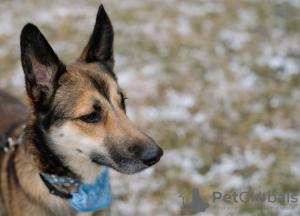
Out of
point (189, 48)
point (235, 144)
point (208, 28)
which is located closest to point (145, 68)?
point (189, 48)

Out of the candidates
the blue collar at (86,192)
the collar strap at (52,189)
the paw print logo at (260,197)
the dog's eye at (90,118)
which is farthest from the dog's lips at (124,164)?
the paw print logo at (260,197)

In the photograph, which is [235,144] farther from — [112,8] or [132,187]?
[112,8]

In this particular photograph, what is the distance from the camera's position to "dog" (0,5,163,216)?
2660mm

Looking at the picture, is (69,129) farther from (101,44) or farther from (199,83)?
(199,83)

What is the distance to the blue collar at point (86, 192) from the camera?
2.95 meters

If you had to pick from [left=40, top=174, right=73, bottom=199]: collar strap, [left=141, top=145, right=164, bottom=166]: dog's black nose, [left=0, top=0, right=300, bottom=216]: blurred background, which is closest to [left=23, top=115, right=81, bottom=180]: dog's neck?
[left=40, top=174, right=73, bottom=199]: collar strap

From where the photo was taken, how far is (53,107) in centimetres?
279

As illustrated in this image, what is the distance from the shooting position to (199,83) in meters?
6.12

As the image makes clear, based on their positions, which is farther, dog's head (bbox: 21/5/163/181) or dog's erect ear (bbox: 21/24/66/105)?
dog's head (bbox: 21/5/163/181)

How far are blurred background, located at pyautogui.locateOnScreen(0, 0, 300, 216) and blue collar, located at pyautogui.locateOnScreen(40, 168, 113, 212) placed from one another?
99cm

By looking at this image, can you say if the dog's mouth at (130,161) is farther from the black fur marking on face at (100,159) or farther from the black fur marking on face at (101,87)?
the black fur marking on face at (101,87)

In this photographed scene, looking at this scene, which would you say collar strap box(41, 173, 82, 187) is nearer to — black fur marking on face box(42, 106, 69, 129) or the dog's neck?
the dog's neck

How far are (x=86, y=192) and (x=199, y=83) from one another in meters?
3.73

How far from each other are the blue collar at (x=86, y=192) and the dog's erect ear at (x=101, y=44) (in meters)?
1.26
